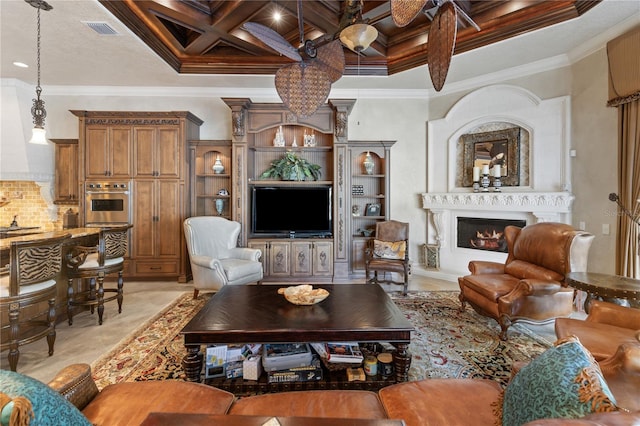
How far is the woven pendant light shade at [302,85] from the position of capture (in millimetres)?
1818

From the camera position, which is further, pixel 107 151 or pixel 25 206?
pixel 25 206

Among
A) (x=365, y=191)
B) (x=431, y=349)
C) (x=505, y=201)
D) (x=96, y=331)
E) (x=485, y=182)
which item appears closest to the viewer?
(x=431, y=349)

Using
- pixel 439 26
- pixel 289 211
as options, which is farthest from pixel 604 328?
pixel 289 211

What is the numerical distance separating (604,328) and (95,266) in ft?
14.4

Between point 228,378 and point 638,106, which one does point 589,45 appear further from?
point 228,378

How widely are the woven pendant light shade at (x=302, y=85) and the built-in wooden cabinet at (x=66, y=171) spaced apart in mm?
4892

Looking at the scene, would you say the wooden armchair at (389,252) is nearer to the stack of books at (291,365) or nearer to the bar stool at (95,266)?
the stack of books at (291,365)

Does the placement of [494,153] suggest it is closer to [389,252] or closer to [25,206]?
[389,252]

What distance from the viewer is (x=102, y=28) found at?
3277 mm

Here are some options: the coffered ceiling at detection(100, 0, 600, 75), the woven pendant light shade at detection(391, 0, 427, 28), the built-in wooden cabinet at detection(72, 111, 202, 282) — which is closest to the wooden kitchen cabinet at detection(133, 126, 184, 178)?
the built-in wooden cabinet at detection(72, 111, 202, 282)

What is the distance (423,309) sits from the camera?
347cm

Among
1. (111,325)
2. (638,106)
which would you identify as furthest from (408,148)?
(111,325)

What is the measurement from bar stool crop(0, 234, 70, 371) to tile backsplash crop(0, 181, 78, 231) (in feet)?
10.5

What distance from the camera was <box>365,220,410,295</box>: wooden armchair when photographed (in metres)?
4.15
